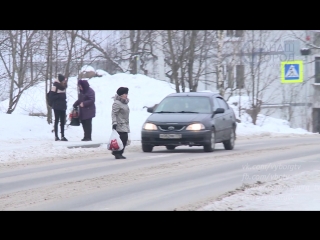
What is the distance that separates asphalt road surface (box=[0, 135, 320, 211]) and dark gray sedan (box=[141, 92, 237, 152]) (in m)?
0.37

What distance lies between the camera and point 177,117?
19234mm

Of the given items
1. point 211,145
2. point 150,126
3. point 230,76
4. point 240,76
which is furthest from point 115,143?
point 240,76

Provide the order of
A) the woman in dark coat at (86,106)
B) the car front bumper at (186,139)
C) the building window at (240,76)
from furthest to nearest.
Answer: the building window at (240,76) → the woman in dark coat at (86,106) → the car front bumper at (186,139)

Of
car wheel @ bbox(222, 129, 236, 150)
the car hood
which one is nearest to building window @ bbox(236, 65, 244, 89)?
car wheel @ bbox(222, 129, 236, 150)

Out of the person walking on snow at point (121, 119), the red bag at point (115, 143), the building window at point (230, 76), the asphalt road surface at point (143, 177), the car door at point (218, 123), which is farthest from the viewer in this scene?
the building window at point (230, 76)

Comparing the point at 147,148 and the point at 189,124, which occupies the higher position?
the point at 189,124

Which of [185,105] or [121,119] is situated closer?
[121,119]

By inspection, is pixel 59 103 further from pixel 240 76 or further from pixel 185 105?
pixel 240 76

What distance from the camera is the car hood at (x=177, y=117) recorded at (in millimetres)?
19031

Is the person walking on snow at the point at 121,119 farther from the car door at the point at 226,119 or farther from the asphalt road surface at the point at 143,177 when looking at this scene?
the car door at the point at 226,119

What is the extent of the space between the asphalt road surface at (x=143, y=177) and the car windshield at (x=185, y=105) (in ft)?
3.60

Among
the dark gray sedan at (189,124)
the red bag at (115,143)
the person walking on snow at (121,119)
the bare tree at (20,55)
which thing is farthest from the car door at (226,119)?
the bare tree at (20,55)

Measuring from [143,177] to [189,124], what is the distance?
526 centimetres
